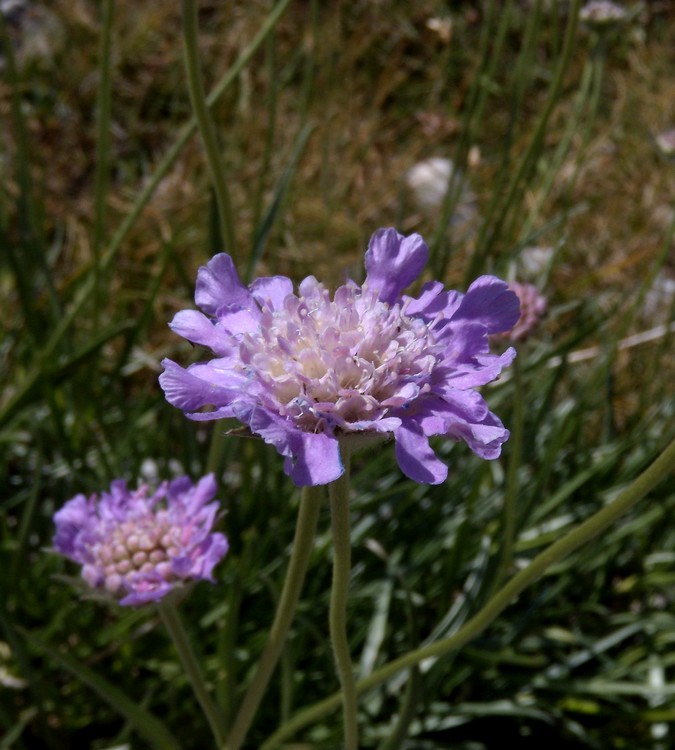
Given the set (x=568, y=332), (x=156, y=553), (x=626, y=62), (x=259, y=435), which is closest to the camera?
(x=259, y=435)

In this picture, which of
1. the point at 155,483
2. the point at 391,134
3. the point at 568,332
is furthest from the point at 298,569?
the point at 391,134

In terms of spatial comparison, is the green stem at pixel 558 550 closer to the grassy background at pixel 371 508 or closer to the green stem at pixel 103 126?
the grassy background at pixel 371 508

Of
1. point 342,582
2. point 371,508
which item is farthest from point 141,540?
point 371,508

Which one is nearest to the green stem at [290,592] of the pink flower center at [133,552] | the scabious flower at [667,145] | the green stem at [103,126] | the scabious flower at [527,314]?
the pink flower center at [133,552]

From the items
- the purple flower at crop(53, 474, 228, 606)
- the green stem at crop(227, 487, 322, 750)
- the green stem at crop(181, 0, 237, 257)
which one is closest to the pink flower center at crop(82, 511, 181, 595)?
the purple flower at crop(53, 474, 228, 606)

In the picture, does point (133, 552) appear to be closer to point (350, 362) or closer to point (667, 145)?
point (350, 362)

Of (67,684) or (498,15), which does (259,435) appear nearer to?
(67,684)
